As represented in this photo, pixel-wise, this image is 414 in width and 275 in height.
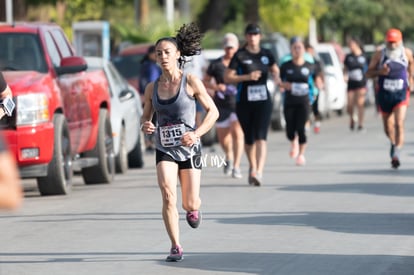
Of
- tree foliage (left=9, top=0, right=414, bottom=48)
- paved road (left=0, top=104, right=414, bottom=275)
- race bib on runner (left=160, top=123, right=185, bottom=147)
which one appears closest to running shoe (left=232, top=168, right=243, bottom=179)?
paved road (left=0, top=104, right=414, bottom=275)

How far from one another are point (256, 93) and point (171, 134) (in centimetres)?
636

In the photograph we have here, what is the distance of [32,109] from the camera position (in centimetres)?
1437

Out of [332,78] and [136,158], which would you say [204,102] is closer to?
[136,158]

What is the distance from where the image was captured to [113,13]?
6450 centimetres

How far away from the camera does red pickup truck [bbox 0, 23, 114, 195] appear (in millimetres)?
14352

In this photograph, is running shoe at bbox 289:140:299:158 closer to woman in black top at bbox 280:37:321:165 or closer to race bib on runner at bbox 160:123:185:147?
woman in black top at bbox 280:37:321:165

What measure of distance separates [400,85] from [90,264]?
9.13m

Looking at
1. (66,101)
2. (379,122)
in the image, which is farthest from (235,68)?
(379,122)

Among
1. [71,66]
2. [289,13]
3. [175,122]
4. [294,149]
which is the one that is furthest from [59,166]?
[289,13]

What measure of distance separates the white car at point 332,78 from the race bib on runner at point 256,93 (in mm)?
16472

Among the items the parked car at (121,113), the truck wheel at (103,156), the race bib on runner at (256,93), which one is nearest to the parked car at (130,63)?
the parked car at (121,113)

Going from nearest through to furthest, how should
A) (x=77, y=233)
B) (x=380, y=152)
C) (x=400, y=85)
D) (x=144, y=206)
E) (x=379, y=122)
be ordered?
(x=77, y=233)
(x=144, y=206)
(x=400, y=85)
(x=380, y=152)
(x=379, y=122)

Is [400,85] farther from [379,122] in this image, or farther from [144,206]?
[379,122]

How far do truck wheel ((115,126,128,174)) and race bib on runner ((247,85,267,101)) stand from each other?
2591mm
